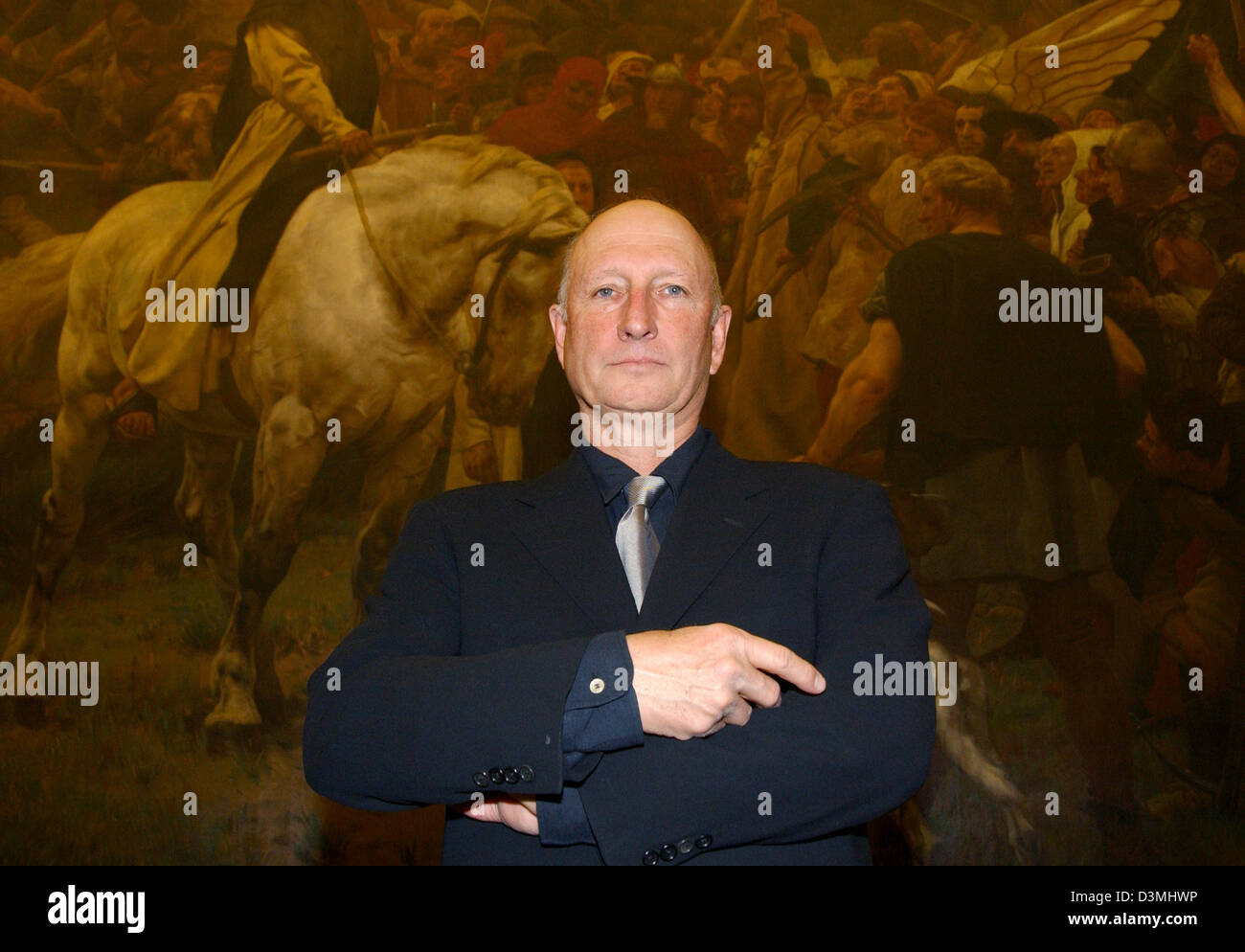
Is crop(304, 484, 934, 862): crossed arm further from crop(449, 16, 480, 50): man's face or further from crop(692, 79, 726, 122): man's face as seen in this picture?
crop(449, 16, 480, 50): man's face

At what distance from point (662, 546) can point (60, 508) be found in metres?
6.94

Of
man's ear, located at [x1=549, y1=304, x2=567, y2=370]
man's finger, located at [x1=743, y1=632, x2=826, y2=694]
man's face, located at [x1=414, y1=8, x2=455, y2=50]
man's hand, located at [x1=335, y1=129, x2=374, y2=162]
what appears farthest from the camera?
man's face, located at [x1=414, y1=8, x2=455, y2=50]

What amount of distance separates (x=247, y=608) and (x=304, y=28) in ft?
13.9

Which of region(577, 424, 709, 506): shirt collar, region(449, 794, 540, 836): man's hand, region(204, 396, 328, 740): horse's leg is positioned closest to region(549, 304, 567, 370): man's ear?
region(577, 424, 709, 506): shirt collar

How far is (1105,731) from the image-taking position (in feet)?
24.6

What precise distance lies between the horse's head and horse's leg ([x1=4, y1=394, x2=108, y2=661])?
270 centimetres

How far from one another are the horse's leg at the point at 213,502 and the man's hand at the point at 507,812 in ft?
20.4

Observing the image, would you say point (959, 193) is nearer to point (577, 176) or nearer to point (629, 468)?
point (577, 176)

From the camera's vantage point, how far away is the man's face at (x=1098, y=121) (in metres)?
8.20

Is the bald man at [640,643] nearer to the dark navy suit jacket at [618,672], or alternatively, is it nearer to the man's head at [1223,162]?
the dark navy suit jacket at [618,672]

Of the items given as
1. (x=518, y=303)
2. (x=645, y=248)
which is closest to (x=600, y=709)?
(x=645, y=248)

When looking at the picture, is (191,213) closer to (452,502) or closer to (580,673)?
(452,502)

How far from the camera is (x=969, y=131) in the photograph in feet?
26.7

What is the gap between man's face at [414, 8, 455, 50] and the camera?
27.1 ft
